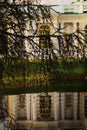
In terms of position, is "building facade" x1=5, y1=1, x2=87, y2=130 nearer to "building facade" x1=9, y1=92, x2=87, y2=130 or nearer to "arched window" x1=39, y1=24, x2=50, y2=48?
"building facade" x1=9, y1=92, x2=87, y2=130

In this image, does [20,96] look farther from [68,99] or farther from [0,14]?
[0,14]

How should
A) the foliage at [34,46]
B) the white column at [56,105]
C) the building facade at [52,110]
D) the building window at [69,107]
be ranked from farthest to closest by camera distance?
the building window at [69,107] < the white column at [56,105] < the building facade at [52,110] < the foliage at [34,46]

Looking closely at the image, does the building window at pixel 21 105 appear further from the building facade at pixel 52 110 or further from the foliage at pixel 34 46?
the foliage at pixel 34 46

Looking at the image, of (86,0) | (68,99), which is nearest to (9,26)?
(68,99)

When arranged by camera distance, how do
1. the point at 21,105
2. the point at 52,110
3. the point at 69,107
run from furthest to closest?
the point at 21,105
the point at 69,107
the point at 52,110

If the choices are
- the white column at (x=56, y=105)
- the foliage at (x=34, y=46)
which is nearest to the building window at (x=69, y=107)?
the white column at (x=56, y=105)

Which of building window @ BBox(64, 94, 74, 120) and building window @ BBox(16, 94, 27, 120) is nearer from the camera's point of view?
building window @ BBox(64, 94, 74, 120)

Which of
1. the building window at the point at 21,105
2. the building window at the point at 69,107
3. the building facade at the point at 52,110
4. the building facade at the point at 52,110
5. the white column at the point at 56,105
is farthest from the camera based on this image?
the building window at the point at 21,105

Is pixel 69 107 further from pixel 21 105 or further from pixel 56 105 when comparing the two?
pixel 21 105

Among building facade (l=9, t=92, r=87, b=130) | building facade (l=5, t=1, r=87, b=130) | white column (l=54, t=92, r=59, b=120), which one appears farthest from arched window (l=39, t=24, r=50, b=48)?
white column (l=54, t=92, r=59, b=120)

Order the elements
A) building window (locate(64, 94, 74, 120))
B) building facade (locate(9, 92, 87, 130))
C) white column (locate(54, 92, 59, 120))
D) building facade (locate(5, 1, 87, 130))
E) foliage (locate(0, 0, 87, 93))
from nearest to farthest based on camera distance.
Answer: foliage (locate(0, 0, 87, 93)) < building facade (locate(5, 1, 87, 130)) < building facade (locate(9, 92, 87, 130)) < white column (locate(54, 92, 59, 120)) < building window (locate(64, 94, 74, 120))

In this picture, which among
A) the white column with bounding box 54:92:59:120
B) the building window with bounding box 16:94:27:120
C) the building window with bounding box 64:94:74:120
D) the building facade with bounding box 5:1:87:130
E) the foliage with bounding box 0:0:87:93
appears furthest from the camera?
the building window with bounding box 16:94:27:120

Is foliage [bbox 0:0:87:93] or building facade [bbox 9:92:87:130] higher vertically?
foliage [bbox 0:0:87:93]

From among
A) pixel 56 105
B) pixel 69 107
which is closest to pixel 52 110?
pixel 56 105
